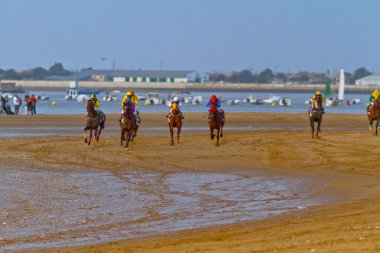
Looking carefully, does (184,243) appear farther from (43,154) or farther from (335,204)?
(43,154)

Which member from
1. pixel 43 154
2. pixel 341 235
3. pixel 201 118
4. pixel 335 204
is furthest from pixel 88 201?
pixel 201 118

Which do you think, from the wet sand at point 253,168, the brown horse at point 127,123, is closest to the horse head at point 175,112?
the wet sand at point 253,168

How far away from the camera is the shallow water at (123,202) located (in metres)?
15.1

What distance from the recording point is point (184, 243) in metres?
13.3

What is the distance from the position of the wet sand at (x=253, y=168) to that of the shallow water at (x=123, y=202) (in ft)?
0.93

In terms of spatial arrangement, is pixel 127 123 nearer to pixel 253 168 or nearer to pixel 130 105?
pixel 130 105

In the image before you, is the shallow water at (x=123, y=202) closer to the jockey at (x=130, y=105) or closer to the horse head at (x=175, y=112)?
the jockey at (x=130, y=105)

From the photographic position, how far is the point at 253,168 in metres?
26.0

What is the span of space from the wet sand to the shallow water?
0.93ft

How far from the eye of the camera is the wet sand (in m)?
13.0

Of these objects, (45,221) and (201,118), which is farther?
(201,118)

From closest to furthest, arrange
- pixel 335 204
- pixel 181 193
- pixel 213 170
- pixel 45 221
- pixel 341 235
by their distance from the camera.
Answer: pixel 341 235
pixel 45 221
pixel 335 204
pixel 181 193
pixel 213 170

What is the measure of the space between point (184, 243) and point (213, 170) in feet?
40.1

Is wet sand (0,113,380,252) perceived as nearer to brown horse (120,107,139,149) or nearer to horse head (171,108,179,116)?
brown horse (120,107,139,149)
